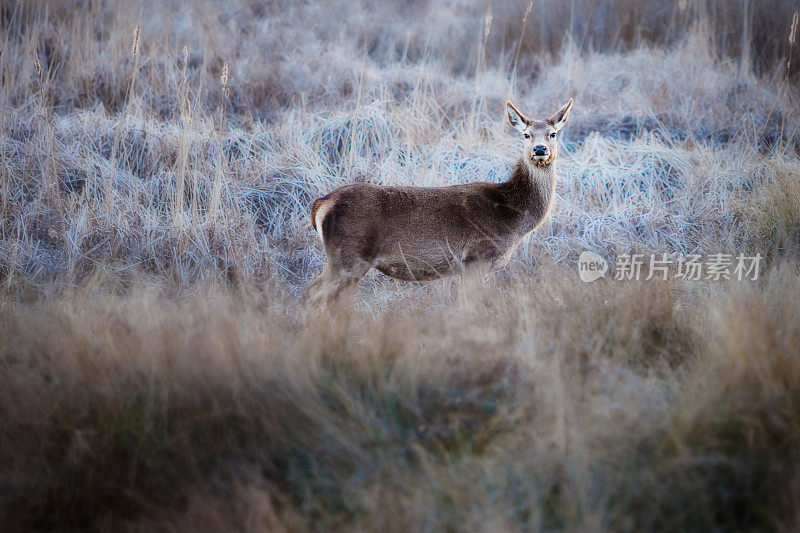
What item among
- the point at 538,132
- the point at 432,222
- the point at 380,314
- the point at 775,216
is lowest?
the point at 380,314

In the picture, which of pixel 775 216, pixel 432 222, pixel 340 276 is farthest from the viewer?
pixel 775 216

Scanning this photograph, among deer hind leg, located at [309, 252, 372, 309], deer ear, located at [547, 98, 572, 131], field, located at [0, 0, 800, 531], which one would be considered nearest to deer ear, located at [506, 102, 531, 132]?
deer ear, located at [547, 98, 572, 131]

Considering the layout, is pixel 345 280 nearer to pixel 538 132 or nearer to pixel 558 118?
pixel 538 132

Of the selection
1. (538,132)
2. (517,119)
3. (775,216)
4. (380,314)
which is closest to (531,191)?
(538,132)

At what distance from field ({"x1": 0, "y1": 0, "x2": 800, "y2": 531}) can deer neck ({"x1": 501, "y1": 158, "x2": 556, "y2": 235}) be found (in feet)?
1.39

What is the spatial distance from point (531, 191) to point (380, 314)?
A: 160 centimetres

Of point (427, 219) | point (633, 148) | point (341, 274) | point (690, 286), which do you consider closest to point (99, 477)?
point (341, 274)

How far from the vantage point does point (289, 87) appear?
895cm

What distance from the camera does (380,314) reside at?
4.57 meters

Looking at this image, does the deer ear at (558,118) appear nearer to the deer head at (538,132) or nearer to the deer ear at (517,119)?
the deer head at (538,132)

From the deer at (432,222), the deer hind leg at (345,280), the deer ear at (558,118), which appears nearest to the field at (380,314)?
the deer hind leg at (345,280)

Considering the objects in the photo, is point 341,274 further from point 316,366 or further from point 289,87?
point 289,87

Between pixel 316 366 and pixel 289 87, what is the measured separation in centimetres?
643

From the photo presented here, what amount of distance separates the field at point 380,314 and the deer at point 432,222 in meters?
0.28
